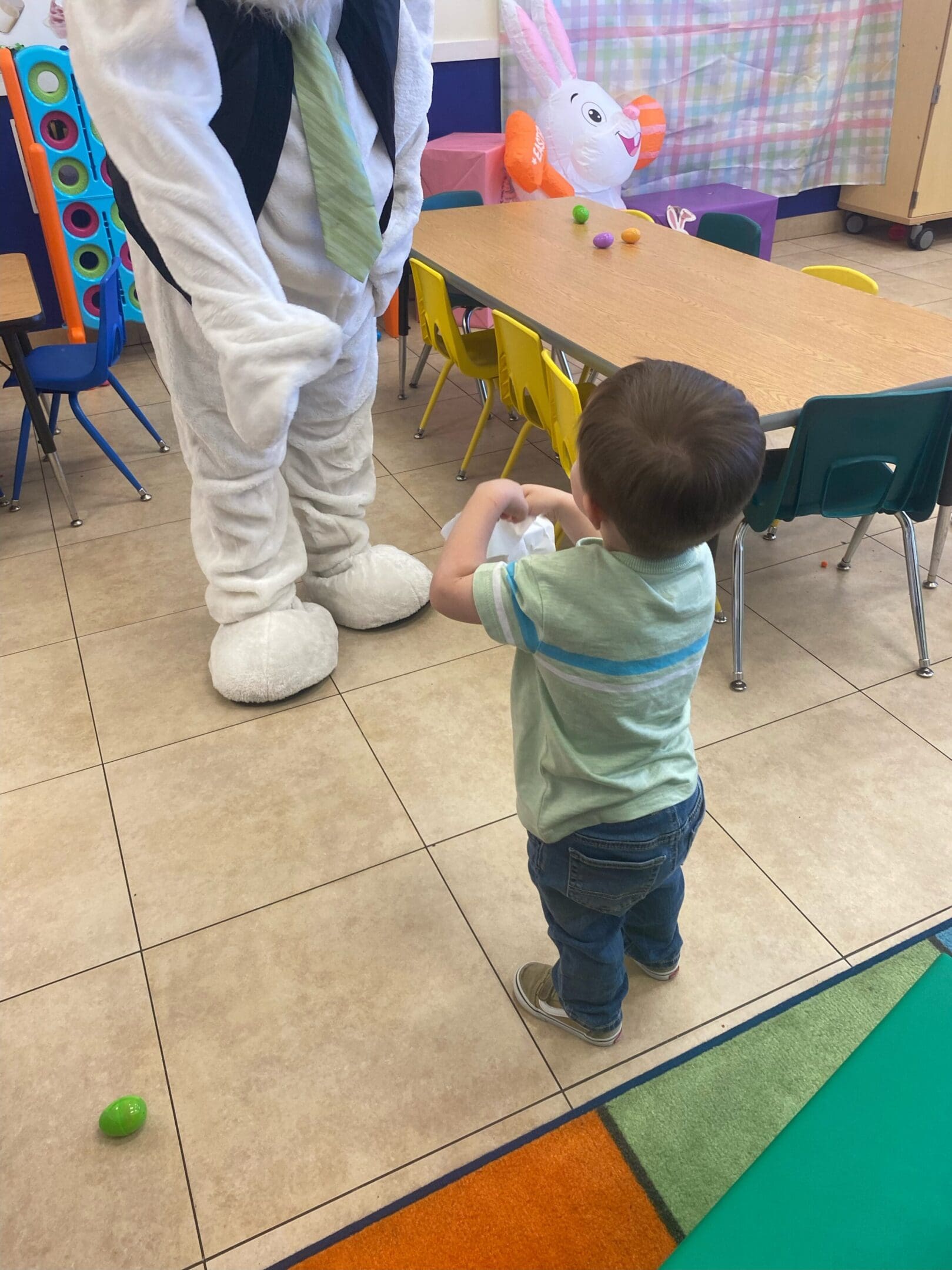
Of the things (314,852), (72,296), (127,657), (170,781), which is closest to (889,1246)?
(314,852)

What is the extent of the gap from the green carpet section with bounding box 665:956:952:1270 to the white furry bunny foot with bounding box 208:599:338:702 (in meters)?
1.55

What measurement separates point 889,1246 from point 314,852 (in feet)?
4.16

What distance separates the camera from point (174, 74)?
1571 mm

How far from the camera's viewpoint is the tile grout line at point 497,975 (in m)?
1.50

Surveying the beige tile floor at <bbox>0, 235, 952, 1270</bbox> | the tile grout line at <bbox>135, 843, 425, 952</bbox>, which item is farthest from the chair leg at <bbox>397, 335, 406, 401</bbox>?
the tile grout line at <bbox>135, 843, 425, 952</bbox>

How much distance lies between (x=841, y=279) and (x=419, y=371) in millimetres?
1781

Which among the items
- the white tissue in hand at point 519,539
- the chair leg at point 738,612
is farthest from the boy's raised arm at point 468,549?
the chair leg at point 738,612

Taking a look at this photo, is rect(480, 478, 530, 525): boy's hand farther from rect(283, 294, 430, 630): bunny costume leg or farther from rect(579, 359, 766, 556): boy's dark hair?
rect(283, 294, 430, 630): bunny costume leg

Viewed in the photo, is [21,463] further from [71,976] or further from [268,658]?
[71,976]

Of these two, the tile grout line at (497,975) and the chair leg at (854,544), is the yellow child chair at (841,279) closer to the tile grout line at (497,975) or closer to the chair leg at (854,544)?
the chair leg at (854,544)

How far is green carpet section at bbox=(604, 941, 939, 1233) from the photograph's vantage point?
135cm

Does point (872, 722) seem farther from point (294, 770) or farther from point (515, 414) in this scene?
point (515, 414)

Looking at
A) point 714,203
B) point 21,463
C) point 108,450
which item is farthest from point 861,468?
point 714,203

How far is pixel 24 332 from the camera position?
2.79 meters
